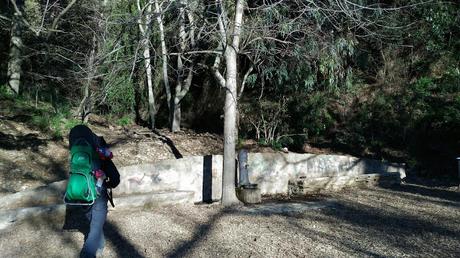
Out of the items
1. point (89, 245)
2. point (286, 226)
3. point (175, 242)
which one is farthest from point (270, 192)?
point (89, 245)

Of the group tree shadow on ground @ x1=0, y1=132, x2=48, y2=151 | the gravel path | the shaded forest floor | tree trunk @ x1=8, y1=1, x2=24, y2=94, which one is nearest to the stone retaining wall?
the gravel path

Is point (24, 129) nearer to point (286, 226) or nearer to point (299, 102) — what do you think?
point (286, 226)

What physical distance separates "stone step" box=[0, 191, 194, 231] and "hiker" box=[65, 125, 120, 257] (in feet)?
5.01

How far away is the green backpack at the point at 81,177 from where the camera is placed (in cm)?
470

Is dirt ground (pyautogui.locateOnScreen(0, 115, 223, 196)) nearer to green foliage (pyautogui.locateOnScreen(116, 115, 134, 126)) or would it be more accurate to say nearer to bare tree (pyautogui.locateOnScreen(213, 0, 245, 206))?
green foliage (pyautogui.locateOnScreen(116, 115, 134, 126))

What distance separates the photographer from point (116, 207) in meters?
7.20

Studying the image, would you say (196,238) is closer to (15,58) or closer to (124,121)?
A: (15,58)

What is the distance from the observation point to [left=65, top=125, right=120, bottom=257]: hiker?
4.77m

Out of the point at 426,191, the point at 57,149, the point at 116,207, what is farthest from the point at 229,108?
the point at 426,191

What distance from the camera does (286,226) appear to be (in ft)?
22.3

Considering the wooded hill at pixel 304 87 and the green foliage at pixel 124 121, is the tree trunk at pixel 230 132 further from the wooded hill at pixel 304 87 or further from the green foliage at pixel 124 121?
the green foliage at pixel 124 121

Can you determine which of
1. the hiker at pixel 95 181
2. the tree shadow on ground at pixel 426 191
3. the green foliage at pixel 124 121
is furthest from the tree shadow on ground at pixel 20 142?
the tree shadow on ground at pixel 426 191

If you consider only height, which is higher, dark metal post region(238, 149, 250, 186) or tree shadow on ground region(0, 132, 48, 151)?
tree shadow on ground region(0, 132, 48, 151)

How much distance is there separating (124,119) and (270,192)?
860 centimetres
